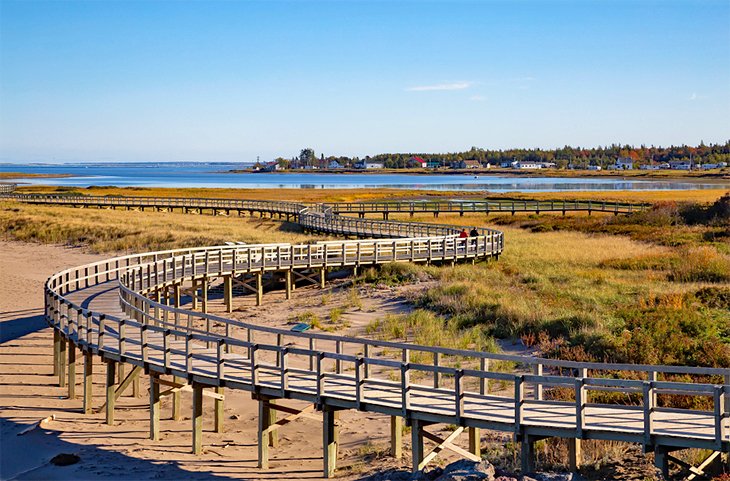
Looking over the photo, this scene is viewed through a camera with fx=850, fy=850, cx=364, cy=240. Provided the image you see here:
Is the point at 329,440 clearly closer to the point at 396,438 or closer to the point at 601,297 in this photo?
the point at 396,438

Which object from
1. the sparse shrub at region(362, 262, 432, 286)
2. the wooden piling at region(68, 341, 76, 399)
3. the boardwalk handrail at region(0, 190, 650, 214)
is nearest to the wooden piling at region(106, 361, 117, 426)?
the wooden piling at region(68, 341, 76, 399)

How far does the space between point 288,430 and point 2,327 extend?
1342 cm

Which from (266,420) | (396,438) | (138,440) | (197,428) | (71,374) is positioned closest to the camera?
(396,438)

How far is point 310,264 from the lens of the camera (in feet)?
113

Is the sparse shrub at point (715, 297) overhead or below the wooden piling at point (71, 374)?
overhead

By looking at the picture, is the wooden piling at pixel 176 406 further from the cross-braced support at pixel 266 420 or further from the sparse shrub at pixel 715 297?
the sparse shrub at pixel 715 297

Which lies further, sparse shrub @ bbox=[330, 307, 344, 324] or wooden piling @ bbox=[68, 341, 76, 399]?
sparse shrub @ bbox=[330, 307, 344, 324]

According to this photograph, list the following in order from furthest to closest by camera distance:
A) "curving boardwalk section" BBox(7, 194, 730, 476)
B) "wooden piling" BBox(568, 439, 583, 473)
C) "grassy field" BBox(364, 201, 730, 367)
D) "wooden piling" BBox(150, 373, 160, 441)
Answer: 1. "grassy field" BBox(364, 201, 730, 367)
2. "wooden piling" BBox(150, 373, 160, 441)
3. "wooden piling" BBox(568, 439, 583, 473)
4. "curving boardwalk section" BBox(7, 194, 730, 476)

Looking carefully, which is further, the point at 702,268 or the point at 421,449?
the point at 702,268

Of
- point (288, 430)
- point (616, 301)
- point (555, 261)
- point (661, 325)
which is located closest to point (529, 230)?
point (555, 261)

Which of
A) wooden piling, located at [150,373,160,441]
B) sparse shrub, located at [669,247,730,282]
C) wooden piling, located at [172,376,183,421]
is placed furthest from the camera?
sparse shrub, located at [669,247,730,282]

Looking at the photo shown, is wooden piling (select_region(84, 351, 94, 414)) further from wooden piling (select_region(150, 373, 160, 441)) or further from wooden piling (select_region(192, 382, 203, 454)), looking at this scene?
wooden piling (select_region(192, 382, 203, 454))

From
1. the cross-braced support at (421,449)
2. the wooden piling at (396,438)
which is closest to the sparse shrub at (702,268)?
the wooden piling at (396,438)

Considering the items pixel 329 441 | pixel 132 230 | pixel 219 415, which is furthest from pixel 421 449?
pixel 132 230
